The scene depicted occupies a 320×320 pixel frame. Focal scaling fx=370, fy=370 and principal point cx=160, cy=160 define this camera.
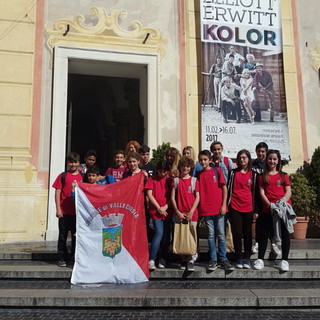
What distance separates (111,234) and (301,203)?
537cm

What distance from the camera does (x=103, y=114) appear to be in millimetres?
17219

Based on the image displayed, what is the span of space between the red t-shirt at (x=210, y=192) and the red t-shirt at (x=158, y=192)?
514 millimetres

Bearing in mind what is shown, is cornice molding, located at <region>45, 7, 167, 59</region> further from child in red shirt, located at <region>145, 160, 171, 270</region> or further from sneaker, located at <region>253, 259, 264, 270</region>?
sneaker, located at <region>253, 259, 264, 270</region>

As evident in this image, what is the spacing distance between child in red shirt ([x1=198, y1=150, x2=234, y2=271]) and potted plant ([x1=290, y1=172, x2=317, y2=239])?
3.99 m

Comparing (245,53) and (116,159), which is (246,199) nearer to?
(116,159)

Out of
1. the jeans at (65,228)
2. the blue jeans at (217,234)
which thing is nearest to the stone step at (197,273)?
the blue jeans at (217,234)

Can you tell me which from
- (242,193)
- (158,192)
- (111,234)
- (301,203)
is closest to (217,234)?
(242,193)

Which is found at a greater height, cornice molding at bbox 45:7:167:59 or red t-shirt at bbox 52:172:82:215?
cornice molding at bbox 45:7:167:59

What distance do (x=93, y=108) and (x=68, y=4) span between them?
833cm

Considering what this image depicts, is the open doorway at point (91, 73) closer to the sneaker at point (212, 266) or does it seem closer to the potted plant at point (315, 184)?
the potted plant at point (315, 184)

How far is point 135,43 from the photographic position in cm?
979

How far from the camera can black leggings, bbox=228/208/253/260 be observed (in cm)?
543

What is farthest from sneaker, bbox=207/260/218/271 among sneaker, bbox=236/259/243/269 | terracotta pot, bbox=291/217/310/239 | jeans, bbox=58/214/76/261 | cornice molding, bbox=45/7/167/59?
cornice molding, bbox=45/7/167/59

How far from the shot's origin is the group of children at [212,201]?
5387 millimetres
